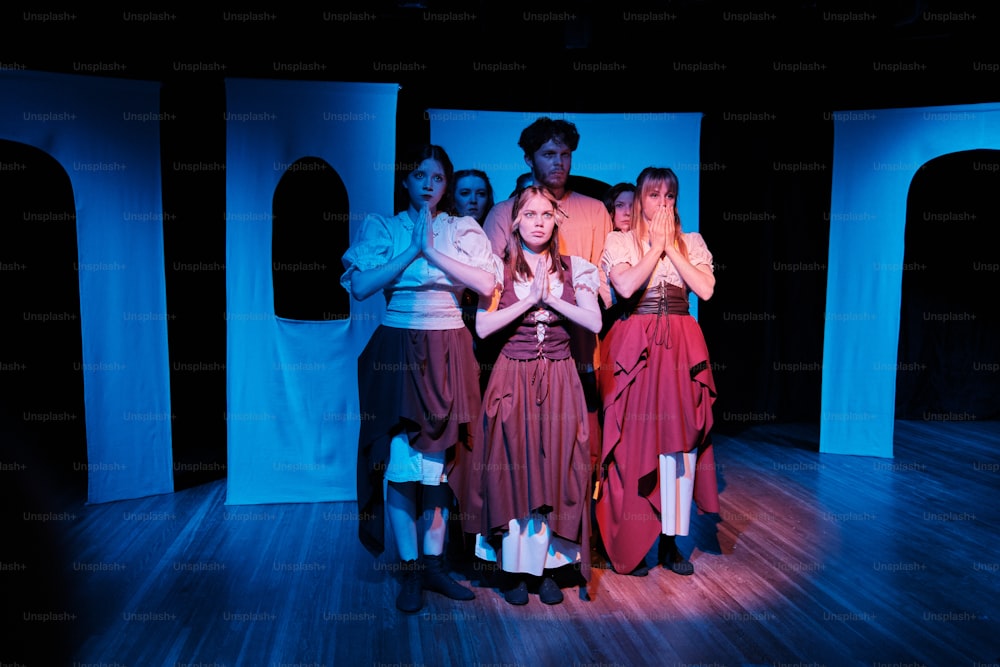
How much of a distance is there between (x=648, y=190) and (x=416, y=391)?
136cm

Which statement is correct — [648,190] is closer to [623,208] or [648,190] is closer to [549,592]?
[623,208]

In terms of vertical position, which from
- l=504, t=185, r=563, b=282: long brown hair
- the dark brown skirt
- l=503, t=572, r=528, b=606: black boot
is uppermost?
l=504, t=185, r=563, b=282: long brown hair

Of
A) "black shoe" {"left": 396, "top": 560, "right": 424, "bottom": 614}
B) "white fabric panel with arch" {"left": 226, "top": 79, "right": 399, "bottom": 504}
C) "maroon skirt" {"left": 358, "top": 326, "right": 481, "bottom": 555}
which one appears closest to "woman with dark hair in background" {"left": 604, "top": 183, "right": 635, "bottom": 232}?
"maroon skirt" {"left": 358, "top": 326, "right": 481, "bottom": 555}

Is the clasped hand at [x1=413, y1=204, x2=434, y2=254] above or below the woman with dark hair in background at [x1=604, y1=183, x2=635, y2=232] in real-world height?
below

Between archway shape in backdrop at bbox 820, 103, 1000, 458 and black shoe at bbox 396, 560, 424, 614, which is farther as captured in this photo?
archway shape in backdrop at bbox 820, 103, 1000, 458

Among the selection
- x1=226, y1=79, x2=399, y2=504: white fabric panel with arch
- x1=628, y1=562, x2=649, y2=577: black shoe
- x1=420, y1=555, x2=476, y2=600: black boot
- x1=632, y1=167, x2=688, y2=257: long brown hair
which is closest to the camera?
x1=420, y1=555, x2=476, y2=600: black boot

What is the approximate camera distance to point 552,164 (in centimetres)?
328

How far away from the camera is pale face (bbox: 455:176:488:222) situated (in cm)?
369

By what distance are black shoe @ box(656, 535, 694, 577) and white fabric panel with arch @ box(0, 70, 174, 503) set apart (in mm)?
2997

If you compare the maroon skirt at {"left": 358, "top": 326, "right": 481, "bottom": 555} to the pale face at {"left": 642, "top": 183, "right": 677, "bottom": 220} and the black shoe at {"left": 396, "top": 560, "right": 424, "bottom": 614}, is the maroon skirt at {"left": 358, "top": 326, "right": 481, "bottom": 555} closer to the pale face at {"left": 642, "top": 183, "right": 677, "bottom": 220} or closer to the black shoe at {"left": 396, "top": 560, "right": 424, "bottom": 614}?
the black shoe at {"left": 396, "top": 560, "right": 424, "bottom": 614}

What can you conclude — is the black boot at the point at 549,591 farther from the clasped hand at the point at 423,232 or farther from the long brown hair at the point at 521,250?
the clasped hand at the point at 423,232

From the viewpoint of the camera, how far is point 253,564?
3.41 metres

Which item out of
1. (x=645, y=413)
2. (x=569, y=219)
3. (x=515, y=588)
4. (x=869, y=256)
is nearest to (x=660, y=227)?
(x=569, y=219)

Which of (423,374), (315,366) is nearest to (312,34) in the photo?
(315,366)
